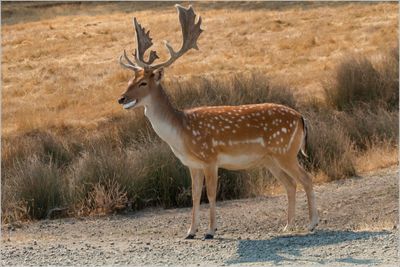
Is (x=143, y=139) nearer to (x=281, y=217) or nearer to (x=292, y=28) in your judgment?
(x=281, y=217)

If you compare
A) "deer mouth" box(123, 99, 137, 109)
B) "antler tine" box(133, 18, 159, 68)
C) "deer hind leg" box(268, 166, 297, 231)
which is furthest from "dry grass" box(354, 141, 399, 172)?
"deer mouth" box(123, 99, 137, 109)

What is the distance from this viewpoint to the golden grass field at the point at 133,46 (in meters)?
25.1

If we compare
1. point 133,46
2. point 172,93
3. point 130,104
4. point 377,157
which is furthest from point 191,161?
point 133,46

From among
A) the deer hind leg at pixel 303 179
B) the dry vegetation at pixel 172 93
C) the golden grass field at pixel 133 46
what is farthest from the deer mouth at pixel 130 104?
the golden grass field at pixel 133 46

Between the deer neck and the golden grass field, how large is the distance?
10.6m

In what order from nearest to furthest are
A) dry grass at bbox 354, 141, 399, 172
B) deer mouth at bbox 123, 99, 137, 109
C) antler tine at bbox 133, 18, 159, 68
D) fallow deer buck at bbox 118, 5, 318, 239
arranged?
deer mouth at bbox 123, 99, 137, 109 < fallow deer buck at bbox 118, 5, 318, 239 < antler tine at bbox 133, 18, 159, 68 < dry grass at bbox 354, 141, 399, 172

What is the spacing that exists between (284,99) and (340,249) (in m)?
11.1

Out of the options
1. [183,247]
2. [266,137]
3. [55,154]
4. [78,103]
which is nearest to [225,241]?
[183,247]

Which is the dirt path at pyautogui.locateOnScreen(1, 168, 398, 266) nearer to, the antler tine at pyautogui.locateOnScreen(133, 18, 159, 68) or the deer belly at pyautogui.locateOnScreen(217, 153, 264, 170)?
the deer belly at pyautogui.locateOnScreen(217, 153, 264, 170)

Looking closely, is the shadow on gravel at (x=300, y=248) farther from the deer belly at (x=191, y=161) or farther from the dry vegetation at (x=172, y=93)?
the dry vegetation at (x=172, y=93)

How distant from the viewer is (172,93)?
20938 millimetres

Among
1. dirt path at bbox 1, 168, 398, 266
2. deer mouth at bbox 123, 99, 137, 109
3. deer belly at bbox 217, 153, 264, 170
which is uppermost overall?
deer mouth at bbox 123, 99, 137, 109

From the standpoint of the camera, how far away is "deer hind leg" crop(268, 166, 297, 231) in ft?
37.5

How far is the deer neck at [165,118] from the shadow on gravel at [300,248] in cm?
150
